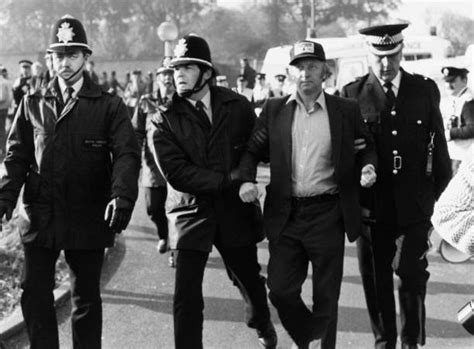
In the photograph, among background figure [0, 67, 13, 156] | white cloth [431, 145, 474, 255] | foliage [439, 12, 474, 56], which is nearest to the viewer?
white cloth [431, 145, 474, 255]

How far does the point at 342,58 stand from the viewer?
23406 millimetres

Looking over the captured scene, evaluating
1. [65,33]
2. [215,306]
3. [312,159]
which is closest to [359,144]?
[312,159]

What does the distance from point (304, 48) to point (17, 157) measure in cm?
183

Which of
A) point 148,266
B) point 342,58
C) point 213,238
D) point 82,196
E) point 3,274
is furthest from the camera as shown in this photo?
point 342,58

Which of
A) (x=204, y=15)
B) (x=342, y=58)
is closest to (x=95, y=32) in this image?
(x=204, y=15)

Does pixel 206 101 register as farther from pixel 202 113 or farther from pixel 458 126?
pixel 458 126

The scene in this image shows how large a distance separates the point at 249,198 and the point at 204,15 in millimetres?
48498

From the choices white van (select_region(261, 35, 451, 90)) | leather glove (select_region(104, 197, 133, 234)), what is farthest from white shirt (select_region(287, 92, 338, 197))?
white van (select_region(261, 35, 451, 90))

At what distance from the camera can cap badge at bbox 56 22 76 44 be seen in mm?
4605

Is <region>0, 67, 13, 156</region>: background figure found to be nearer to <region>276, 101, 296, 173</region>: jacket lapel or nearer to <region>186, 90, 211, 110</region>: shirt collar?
<region>186, 90, 211, 110</region>: shirt collar

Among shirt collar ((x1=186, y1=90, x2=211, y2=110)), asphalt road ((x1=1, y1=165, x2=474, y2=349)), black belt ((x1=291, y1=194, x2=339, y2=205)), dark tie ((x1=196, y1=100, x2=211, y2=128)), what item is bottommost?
asphalt road ((x1=1, y1=165, x2=474, y2=349))

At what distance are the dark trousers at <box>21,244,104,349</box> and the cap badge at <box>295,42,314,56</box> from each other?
1.70m

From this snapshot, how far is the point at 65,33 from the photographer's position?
4.61m

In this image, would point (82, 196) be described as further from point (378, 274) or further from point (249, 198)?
point (378, 274)
